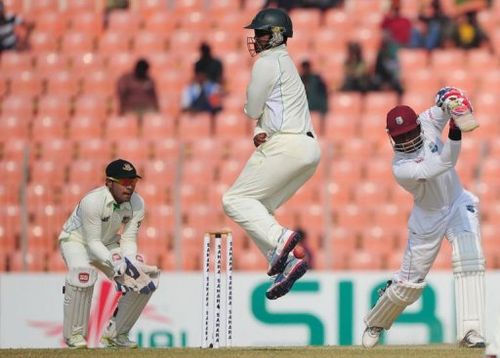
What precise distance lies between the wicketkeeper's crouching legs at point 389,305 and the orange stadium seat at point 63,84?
300 inches

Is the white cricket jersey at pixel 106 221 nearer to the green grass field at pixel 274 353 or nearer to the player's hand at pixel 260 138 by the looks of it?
the green grass field at pixel 274 353

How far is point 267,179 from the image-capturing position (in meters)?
8.65

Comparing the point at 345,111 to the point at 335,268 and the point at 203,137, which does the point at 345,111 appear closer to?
the point at 203,137

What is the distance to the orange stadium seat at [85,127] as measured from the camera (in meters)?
15.8

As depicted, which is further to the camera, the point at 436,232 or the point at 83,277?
the point at 83,277

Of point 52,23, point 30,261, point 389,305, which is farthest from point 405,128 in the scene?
point 52,23

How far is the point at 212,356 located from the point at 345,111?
718 centimetres

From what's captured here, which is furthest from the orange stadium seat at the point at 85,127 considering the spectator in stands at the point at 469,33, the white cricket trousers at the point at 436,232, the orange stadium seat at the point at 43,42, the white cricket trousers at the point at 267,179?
the white cricket trousers at the point at 267,179

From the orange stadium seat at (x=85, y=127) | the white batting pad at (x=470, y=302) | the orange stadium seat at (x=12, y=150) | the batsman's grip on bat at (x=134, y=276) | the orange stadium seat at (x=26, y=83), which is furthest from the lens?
the orange stadium seat at (x=26, y=83)

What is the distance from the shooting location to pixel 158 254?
13.1 m

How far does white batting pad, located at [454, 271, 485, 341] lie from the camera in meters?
9.10

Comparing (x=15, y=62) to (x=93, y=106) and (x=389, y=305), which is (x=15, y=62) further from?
(x=389, y=305)

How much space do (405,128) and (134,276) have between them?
2.10m

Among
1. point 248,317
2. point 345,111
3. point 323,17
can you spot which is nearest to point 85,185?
point 248,317
